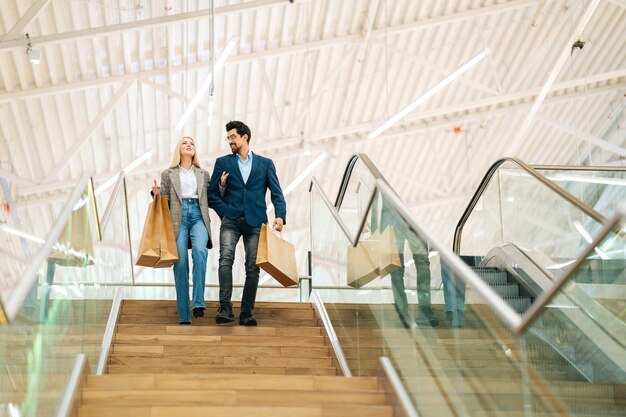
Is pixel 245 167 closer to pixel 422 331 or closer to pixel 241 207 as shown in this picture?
pixel 241 207

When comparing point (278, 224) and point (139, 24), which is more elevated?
point (139, 24)

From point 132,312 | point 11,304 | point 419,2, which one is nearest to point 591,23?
point 419,2

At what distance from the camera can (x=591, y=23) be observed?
659 inches

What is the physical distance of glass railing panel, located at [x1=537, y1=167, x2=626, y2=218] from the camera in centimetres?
780

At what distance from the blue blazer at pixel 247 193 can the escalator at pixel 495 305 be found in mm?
394

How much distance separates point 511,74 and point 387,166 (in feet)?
12.0

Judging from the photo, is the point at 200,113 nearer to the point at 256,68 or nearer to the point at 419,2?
the point at 256,68

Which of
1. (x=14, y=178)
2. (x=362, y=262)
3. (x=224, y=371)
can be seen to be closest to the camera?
(x=362, y=262)

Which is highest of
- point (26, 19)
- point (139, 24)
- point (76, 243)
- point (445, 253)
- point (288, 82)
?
point (288, 82)

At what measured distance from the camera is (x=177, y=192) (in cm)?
688

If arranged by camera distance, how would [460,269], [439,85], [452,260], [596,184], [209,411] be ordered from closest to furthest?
[460,269] → [452,260] → [209,411] → [596,184] → [439,85]

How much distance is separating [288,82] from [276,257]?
9.65m

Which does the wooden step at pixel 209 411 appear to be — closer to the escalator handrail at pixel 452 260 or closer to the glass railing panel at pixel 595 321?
the escalator handrail at pixel 452 260

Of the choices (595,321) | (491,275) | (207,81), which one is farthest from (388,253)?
(207,81)
